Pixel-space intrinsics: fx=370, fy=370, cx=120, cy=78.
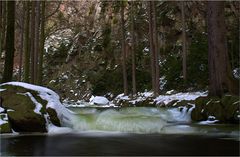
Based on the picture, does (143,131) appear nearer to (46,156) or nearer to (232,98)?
(232,98)

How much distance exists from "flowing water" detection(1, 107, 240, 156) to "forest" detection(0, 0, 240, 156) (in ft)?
0.10

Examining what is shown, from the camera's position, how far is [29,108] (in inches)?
400

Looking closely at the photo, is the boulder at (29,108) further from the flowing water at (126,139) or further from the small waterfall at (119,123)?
the small waterfall at (119,123)

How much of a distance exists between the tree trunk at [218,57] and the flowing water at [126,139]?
140cm

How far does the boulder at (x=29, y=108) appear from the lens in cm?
998

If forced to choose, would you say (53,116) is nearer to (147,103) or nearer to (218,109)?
(218,109)

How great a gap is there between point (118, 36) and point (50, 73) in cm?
844

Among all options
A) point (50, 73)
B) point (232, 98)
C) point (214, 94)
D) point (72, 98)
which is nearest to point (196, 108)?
point (214, 94)

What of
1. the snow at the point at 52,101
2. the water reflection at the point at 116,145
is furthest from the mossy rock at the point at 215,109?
the snow at the point at 52,101

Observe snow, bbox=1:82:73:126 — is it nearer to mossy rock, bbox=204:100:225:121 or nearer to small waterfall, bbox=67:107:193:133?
small waterfall, bbox=67:107:193:133

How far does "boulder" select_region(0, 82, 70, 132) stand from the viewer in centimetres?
998

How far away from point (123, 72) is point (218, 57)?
15090 millimetres

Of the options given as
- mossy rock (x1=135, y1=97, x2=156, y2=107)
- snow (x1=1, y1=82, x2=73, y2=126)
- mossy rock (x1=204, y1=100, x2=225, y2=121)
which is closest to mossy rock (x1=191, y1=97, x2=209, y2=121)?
mossy rock (x1=204, y1=100, x2=225, y2=121)

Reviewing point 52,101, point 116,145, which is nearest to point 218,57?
point 52,101
